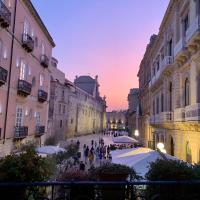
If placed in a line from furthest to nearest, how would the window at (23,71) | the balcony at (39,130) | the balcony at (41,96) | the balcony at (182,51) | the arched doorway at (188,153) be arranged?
the balcony at (41,96), the balcony at (39,130), the window at (23,71), the arched doorway at (188,153), the balcony at (182,51)

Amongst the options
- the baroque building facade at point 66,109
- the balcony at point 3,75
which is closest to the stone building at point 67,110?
the baroque building facade at point 66,109

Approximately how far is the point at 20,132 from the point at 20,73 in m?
4.18

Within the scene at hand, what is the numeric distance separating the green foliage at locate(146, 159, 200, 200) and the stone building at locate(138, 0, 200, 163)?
8309 millimetres

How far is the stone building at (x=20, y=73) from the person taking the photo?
18.1m

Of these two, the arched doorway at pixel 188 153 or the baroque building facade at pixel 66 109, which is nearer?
the arched doorway at pixel 188 153

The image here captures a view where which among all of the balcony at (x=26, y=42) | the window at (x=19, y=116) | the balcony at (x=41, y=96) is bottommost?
the window at (x=19, y=116)

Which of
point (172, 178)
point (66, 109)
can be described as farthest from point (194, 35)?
point (66, 109)

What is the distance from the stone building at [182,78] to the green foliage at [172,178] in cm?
831

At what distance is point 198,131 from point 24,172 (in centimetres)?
1113

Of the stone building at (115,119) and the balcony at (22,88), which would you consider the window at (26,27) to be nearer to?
the balcony at (22,88)

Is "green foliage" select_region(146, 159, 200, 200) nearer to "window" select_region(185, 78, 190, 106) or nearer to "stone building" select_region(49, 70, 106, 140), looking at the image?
"window" select_region(185, 78, 190, 106)

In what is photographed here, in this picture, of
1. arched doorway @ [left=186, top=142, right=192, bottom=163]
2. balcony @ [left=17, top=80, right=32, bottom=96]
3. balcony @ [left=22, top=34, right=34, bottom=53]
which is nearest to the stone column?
arched doorway @ [left=186, top=142, right=192, bottom=163]

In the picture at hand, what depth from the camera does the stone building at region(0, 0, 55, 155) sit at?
18125 millimetres

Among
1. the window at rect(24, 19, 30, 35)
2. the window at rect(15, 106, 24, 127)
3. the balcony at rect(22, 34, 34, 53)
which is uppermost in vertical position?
the window at rect(24, 19, 30, 35)
